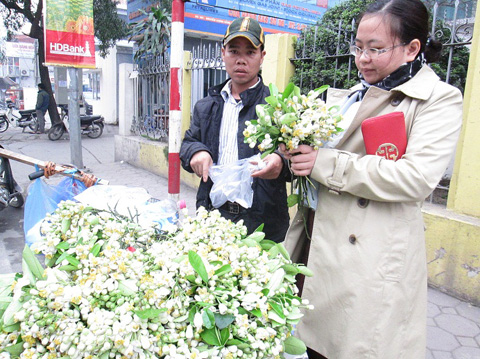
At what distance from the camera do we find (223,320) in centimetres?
96

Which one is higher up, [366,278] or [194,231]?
[194,231]

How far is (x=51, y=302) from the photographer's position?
0.92 meters

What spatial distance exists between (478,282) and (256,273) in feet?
8.48

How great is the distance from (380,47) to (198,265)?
91 centimetres

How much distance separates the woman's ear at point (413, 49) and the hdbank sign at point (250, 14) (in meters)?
12.0

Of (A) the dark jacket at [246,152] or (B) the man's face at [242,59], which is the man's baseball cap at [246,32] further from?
(A) the dark jacket at [246,152]

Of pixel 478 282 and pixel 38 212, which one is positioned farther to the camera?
pixel 478 282

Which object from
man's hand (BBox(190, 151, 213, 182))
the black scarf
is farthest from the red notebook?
man's hand (BBox(190, 151, 213, 182))

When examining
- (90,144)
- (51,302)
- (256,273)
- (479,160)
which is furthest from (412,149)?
(90,144)

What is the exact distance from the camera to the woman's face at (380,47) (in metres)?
1.28

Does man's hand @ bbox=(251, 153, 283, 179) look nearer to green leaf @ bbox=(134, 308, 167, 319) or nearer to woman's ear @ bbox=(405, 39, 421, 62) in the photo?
woman's ear @ bbox=(405, 39, 421, 62)

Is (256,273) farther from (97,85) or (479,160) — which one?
(97,85)

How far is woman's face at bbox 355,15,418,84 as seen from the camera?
1280 millimetres

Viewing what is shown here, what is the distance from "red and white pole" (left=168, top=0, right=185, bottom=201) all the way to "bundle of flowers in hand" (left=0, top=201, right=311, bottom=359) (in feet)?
5.21
